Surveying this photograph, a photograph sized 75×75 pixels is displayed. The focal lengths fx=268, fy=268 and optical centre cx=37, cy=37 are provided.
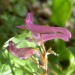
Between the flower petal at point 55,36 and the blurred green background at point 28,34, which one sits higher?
the blurred green background at point 28,34

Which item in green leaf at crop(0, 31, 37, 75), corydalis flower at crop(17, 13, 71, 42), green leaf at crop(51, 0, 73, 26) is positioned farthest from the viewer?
green leaf at crop(51, 0, 73, 26)

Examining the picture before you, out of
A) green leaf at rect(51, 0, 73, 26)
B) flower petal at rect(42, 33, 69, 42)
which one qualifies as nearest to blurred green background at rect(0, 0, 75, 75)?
green leaf at rect(51, 0, 73, 26)

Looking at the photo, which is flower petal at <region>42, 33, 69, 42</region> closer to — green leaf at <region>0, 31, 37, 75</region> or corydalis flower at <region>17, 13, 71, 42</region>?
corydalis flower at <region>17, 13, 71, 42</region>

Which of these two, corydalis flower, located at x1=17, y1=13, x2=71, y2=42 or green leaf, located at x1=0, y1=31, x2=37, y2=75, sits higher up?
corydalis flower, located at x1=17, y1=13, x2=71, y2=42

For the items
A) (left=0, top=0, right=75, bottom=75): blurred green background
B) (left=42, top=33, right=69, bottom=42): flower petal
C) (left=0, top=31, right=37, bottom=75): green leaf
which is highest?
(left=0, top=0, right=75, bottom=75): blurred green background

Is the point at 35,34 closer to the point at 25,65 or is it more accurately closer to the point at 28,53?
the point at 28,53

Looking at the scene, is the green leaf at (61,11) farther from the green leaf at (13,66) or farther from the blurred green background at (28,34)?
the green leaf at (13,66)

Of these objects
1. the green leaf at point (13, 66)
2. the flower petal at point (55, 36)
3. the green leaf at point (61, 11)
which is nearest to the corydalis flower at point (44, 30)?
the flower petal at point (55, 36)

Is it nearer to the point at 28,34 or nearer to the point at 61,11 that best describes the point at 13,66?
the point at 28,34
